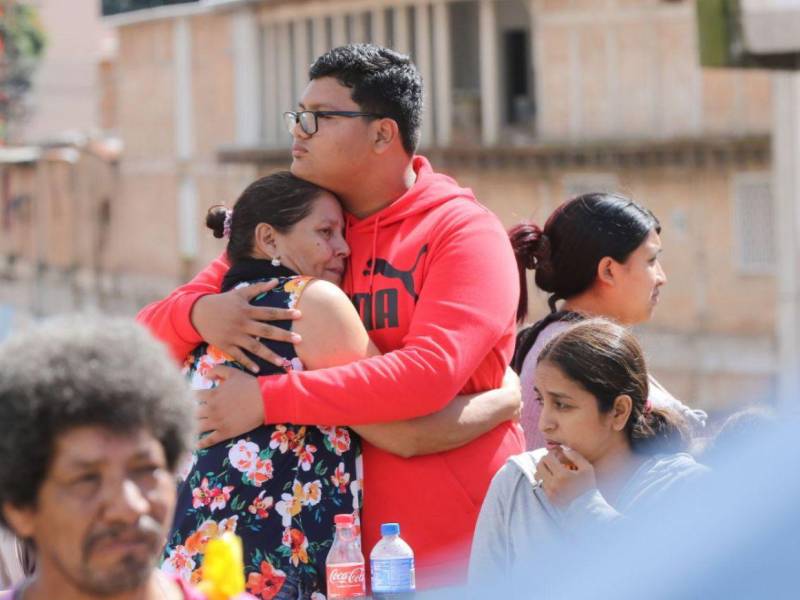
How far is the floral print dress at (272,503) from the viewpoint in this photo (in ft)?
13.1

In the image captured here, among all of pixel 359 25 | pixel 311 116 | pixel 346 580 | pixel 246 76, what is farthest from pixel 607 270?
pixel 246 76

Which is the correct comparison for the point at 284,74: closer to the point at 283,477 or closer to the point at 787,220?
the point at 787,220

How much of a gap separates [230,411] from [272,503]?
240 mm

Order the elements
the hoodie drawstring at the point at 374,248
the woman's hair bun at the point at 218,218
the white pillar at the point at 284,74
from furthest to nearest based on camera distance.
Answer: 1. the white pillar at the point at 284,74
2. the woman's hair bun at the point at 218,218
3. the hoodie drawstring at the point at 374,248

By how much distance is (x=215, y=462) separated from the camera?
4.04 metres

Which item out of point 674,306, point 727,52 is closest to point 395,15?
point 674,306

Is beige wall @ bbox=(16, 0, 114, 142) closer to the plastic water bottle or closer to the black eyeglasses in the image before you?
the black eyeglasses

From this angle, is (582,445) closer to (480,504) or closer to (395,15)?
(480,504)

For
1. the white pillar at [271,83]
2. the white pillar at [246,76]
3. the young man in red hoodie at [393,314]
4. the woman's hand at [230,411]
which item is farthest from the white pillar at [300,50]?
the woman's hand at [230,411]

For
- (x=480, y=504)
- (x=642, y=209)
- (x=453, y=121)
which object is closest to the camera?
(x=480, y=504)

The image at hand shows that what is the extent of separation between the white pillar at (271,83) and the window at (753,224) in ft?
27.5

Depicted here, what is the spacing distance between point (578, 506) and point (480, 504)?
0.38 m

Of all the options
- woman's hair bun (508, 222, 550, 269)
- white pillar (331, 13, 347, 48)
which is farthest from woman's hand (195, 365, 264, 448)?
white pillar (331, 13, 347, 48)

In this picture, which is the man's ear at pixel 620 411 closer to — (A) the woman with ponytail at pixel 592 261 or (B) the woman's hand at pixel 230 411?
(A) the woman with ponytail at pixel 592 261
